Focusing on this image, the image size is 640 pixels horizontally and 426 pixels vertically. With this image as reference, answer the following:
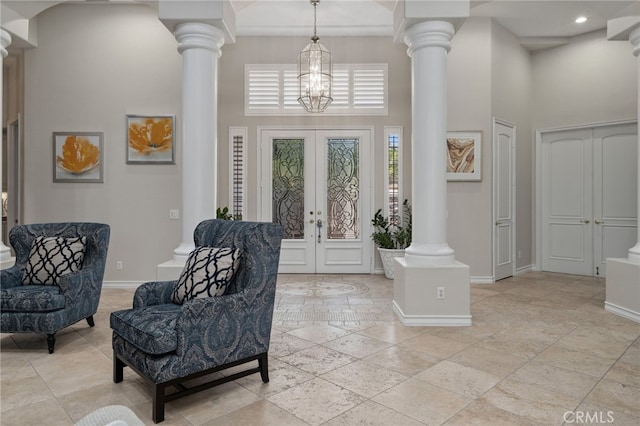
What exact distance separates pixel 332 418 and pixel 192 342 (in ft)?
2.85

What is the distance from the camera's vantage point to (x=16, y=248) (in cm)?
366

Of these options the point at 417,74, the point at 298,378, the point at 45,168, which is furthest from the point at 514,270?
the point at 45,168

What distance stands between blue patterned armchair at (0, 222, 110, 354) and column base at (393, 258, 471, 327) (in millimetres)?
2829

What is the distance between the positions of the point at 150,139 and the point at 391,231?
12.3ft

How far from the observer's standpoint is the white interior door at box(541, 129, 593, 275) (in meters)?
6.34

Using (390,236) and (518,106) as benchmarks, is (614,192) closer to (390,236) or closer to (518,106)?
(518,106)

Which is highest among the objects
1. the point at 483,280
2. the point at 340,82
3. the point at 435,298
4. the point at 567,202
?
the point at 340,82

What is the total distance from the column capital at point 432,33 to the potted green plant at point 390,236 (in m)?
2.82

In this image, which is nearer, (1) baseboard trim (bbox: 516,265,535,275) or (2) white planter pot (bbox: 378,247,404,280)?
(2) white planter pot (bbox: 378,247,404,280)

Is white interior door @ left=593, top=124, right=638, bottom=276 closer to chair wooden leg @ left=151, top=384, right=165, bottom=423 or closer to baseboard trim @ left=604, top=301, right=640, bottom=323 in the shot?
baseboard trim @ left=604, top=301, right=640, bottom=323

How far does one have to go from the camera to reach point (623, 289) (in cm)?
415

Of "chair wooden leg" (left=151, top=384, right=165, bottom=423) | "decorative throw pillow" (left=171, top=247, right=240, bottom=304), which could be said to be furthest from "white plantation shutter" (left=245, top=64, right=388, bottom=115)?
"chair wooden leg" (left=151, top=384, right=165, bottom=423)

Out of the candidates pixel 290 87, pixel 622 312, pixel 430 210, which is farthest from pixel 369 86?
pixel 622 312

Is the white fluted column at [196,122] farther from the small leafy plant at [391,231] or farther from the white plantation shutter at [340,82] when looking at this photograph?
the small leafy plant at [391,231]
